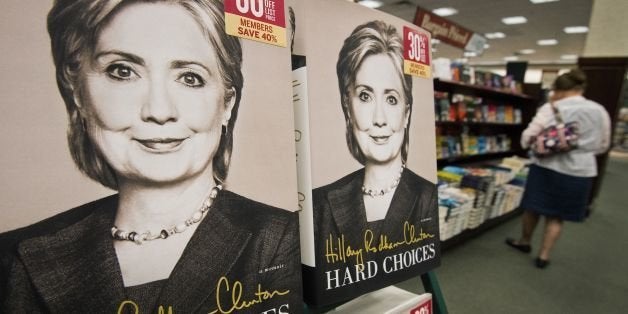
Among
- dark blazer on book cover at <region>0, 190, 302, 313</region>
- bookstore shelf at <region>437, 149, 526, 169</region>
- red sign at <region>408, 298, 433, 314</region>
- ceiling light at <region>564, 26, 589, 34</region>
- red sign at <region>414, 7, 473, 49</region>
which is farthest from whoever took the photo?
ceiling light at <region>564, 26, 589, 34</region>

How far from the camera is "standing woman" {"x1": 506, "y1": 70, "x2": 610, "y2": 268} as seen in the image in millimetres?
2350

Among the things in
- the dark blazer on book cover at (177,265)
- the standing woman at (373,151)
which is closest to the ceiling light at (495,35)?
the standing woman at (373,151)

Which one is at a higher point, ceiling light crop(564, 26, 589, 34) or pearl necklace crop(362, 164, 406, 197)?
ceiling light crop(564, 26, 589, 34)

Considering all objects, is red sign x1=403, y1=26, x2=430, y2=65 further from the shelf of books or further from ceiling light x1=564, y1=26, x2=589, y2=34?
ceiling light x1=564, y1=26, x2=589, y2=34

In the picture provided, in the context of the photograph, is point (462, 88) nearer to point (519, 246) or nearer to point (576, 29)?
point (519, 246)

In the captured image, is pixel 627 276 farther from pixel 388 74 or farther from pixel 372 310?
pixel 388 74

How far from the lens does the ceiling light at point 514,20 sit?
8.71m

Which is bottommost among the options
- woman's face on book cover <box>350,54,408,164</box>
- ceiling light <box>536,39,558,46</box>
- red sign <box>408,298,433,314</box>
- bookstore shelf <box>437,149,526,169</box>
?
bookstore shelf <box>437,149,526,169</box>

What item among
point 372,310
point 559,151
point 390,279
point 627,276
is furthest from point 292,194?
point 627,276

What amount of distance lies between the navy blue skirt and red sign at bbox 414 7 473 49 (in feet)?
6.25

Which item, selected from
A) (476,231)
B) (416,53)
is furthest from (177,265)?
(476,231)

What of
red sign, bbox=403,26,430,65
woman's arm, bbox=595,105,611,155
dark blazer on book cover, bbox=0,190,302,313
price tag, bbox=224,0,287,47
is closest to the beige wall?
Answer: woman's arm, bbox=595,105,611,155

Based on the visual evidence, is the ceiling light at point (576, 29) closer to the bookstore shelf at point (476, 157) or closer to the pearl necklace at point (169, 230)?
the bookstore shelf at point (476, 157)

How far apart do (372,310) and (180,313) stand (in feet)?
1.84
